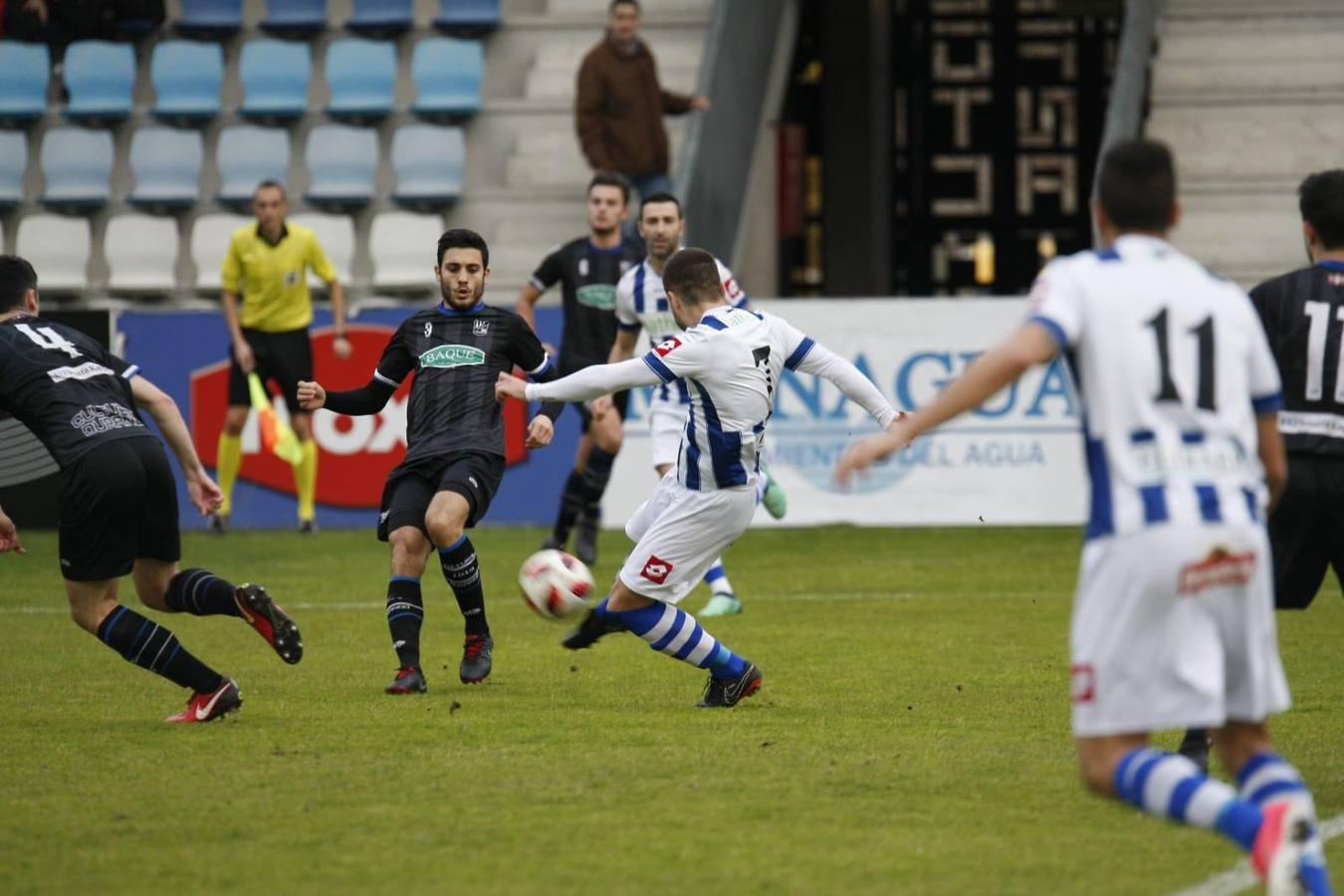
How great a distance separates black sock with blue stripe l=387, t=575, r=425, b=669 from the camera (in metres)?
8.16

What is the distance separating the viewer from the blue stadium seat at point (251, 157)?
62.2 feet

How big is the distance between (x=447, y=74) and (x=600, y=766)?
13.6 metres

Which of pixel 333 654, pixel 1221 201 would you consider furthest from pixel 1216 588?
pixel 1221 201

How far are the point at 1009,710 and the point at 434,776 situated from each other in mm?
2359

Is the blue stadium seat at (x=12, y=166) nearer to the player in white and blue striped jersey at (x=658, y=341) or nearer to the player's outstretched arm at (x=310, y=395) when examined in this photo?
the player in white and blue striped jersey at (x=658, y=341)

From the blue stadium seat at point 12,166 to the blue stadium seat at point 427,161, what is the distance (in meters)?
3.44

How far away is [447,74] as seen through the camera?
1930 cm

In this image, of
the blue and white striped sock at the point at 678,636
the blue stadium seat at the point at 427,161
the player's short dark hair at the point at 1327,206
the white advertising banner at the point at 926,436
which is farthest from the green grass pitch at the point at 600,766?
Result: the blue stadium seat at the point at 427,161

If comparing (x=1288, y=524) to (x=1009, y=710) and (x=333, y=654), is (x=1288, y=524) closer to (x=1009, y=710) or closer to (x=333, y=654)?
(x=1009, y=710)

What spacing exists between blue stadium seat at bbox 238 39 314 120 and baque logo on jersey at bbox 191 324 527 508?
4172mm

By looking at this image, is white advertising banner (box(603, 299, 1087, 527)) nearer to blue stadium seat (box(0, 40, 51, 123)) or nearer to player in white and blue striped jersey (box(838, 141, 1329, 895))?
blue stadium seat (box(0, 40, 51, 123))

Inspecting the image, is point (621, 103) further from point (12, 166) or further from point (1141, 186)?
point (1141, 186)

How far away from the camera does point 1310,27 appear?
1980cm

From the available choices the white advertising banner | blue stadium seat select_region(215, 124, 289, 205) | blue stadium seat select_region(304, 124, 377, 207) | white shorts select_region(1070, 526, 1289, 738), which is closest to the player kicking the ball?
white shorts select_region(1070, 526, 1289, 738)
